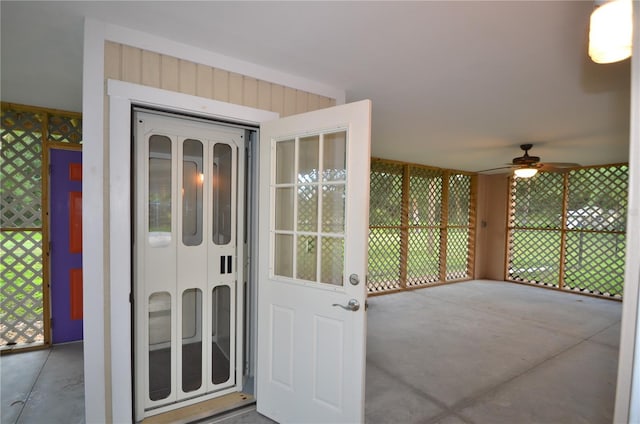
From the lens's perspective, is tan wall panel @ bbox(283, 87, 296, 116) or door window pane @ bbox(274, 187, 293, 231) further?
tan wall panel @ bbox(283, 87, 296, 116)

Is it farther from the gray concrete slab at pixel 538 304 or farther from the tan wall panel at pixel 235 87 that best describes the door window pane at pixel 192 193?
the gray concrete slab at pixel 538 304

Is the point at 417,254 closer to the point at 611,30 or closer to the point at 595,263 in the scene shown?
the point at 595,263

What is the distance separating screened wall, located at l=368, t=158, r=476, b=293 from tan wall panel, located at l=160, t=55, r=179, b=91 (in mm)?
4051

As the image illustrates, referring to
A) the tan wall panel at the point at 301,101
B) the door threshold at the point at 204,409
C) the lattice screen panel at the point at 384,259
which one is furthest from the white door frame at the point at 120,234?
the lattice screen panel at the point at 384,259

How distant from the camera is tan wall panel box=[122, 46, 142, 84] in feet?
5.53

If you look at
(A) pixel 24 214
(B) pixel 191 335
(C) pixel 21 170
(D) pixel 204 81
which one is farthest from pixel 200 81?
(A) pixel 24 214

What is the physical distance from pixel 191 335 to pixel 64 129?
2.43 m

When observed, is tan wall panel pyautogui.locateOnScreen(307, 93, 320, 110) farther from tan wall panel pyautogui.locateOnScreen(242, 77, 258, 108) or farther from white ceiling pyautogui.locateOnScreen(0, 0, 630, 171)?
tan wall panel pyautogui.locateOnScreen(242, 77, 258, 108)

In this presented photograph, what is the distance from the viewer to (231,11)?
4.95ft

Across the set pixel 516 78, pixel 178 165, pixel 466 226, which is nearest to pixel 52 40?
pixel 178 165

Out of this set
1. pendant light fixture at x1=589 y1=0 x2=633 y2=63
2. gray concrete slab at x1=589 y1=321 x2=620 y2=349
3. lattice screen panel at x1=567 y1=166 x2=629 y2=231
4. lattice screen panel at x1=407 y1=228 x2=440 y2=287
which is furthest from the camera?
lattice screen panel at x1=407 y1=228 x2=440 y2=287

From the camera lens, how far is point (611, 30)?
0.92m

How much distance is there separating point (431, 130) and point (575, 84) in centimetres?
147

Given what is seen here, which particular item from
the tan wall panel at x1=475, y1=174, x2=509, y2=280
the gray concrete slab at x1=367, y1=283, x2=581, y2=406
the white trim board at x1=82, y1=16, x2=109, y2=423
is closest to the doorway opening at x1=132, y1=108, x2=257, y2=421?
the white trim board at x1=82, y1=16, x2=109, y2=423
